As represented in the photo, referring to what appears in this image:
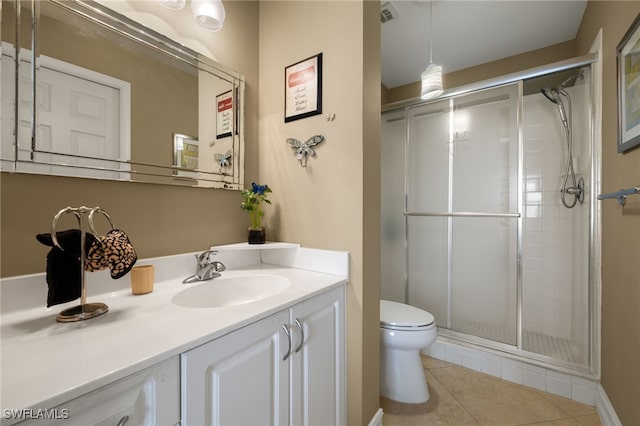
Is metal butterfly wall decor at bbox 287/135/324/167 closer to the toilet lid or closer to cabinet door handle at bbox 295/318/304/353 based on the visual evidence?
cabinet door handle at bbox 295/318/304/353

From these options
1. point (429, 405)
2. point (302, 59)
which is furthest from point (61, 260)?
point (429, 405)

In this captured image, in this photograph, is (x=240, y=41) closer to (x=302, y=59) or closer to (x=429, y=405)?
(x=302, y=59)

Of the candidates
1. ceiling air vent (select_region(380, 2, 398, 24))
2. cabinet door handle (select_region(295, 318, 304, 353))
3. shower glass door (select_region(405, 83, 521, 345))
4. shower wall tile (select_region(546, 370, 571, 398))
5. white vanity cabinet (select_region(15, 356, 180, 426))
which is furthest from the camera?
shower glass door (select_region(405, 83, 521, 345))

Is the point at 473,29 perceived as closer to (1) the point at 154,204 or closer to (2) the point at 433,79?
(2) the point at 433,79

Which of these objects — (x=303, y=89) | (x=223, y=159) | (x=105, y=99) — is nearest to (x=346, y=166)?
(x=303, y=89)

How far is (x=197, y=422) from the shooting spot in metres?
0.63

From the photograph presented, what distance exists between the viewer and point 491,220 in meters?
2.13

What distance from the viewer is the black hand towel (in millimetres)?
715

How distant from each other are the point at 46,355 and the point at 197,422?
0.35 metres

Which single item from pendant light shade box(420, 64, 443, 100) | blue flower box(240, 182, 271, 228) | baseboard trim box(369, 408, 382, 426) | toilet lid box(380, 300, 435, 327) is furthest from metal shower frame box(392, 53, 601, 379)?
blue flower box(240, 182, 271, 228)

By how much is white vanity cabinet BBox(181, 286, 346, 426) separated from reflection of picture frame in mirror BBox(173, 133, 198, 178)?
0.83 metres

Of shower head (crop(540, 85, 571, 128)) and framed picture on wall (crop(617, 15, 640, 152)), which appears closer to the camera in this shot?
framed picture on wall (crop(617, 15, 640, 152))

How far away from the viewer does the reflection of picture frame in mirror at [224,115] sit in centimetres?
139

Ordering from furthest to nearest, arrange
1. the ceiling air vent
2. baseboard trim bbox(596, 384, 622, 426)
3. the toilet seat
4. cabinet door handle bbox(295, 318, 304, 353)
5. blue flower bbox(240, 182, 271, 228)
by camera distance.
Result: 1. the ceiling air vent
2. the toilet seat
3. blue flower bbox(240, 182, 271, 228)
4. baseboard trim bbox(596, 384, 622, 426)
5. cabinet door handle bbox(295, 318, 304, 353)
